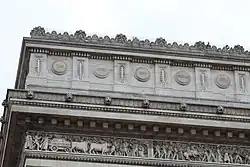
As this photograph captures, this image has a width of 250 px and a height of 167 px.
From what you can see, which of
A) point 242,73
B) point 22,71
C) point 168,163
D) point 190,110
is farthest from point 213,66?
point 22,71

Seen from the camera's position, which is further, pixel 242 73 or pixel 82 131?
pixel 242 73

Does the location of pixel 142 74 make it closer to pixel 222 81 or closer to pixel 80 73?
pixel 80 73

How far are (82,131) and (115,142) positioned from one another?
120 cm

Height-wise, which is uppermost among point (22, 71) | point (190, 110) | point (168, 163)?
point (22, 71)

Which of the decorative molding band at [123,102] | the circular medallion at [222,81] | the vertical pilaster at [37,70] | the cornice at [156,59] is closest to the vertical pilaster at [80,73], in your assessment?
the cornice at [156,59]

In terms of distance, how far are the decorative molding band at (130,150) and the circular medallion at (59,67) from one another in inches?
113

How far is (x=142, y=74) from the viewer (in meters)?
Result: 28.1

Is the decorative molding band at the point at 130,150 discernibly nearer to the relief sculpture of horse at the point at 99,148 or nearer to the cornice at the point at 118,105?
the relief sculpture of horse at the point at 99,148

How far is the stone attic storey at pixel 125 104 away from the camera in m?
25.6

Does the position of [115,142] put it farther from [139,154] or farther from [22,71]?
[22,71]

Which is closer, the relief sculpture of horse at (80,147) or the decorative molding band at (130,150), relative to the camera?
the decorative molding band at (130,150)

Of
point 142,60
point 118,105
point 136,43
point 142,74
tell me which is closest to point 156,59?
point 142,60

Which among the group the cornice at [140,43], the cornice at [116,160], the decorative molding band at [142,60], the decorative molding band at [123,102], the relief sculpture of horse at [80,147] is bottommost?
the cornice at [116,160]

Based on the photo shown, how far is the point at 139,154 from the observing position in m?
25.8
